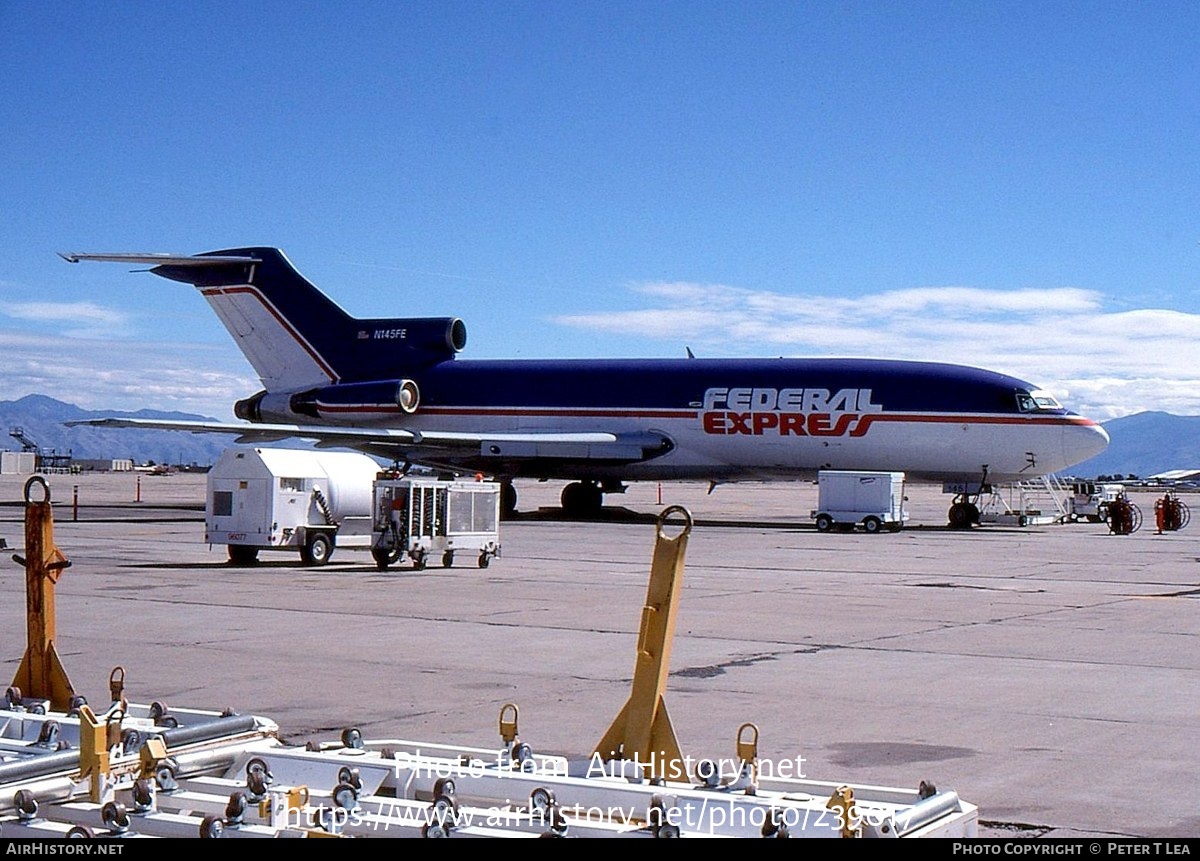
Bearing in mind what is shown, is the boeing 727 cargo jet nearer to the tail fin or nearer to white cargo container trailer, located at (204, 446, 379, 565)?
the tail fin

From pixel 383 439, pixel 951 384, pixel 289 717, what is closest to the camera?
pixel 289 717

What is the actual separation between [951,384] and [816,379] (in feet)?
10.9

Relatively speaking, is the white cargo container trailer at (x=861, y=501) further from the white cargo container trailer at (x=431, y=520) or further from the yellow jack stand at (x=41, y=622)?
the yellow jack stand at (x=41, y=622)

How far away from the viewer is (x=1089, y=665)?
11188mm

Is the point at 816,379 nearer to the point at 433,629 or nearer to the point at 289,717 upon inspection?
the point at 433,629

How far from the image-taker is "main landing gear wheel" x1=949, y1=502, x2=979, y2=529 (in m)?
35.2

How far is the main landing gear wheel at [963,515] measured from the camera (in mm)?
35250

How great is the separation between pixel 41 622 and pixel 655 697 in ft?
10.4

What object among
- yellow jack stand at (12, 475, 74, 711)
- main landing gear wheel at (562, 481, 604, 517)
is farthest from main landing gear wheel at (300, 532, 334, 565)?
main landing gear wheel at (562, 481, 604, 517)

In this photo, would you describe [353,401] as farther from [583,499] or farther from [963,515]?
[963,515]

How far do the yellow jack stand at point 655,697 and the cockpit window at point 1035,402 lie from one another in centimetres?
2860

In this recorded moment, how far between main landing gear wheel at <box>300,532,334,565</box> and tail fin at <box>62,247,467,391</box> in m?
19.6

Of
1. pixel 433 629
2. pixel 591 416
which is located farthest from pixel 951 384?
pixel 433 629

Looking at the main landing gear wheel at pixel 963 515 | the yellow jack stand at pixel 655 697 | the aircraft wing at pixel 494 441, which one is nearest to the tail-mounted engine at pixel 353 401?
the aircraft wing at pixel 494 441
